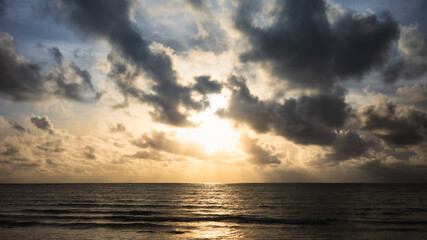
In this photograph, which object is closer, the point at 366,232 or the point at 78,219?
the point at 366,232

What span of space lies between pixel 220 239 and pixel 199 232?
488 centimetres

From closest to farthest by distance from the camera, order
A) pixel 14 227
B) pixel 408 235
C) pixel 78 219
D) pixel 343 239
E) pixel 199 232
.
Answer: pixel 343 239 → pixel 408 235 → pixel 199 232 → pixel 14 227 → pixel 78 219

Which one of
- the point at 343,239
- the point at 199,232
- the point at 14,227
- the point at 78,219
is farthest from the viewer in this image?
the point at 78,219

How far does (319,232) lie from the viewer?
108 feet

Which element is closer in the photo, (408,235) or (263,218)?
(408,235)

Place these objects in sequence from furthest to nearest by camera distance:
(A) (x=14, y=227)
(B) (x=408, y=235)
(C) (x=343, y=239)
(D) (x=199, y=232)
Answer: (A) (x=14, y=227), (D) (x=199, y=232), (B) (x=408, y=235), (C) (x=343, y=239)

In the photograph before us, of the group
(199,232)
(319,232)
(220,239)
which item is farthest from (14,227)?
(319,232)

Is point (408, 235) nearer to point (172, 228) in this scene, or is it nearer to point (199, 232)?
point (199, 232)

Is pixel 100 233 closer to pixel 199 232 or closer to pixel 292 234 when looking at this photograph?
pixel 199 232

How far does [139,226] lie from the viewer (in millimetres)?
37594

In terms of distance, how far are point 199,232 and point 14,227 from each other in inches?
968

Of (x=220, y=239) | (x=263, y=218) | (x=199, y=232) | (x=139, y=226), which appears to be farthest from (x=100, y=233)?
(x=263, y=218)

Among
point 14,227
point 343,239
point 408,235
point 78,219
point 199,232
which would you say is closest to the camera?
point 343,239

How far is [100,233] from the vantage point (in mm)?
32344
